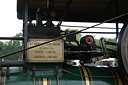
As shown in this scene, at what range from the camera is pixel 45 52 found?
3381mm

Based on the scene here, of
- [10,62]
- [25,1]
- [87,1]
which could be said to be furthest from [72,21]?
[10,62]

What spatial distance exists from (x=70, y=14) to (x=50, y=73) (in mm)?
2075

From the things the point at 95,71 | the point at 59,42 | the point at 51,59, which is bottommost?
the point at 95,71

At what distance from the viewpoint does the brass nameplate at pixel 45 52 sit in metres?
3.34

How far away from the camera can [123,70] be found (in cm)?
320

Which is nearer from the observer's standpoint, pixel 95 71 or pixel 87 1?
pixel 95 71

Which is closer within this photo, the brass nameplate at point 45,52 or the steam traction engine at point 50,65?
the steam traction engine at point 50,65

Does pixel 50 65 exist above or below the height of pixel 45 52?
below

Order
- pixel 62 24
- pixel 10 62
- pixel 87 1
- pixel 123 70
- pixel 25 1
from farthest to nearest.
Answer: pixel 62 24
pixel 87 1
pixel 25 1
pixel 10 62
pixel 123 70

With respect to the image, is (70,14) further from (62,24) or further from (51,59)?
(51,59)

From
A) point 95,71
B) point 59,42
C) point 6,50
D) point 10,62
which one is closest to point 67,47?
point 59,42

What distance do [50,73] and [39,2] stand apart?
1.74m

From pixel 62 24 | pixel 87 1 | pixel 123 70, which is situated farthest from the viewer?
pixel 62 24

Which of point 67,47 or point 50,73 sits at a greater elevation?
point 67,47
